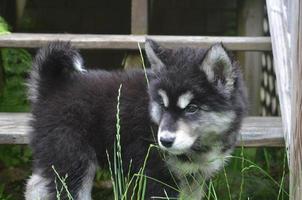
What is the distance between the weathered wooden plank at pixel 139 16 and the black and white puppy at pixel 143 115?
3.09 ft

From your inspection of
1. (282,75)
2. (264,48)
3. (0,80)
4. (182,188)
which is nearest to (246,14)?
(264,48)

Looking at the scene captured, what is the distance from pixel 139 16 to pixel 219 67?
4.85 ft

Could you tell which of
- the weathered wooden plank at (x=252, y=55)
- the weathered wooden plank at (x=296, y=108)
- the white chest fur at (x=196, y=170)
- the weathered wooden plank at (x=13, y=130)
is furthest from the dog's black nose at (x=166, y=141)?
the weathered wooden plank at (x=252, y=55)

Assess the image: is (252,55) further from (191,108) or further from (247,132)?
(191,108)

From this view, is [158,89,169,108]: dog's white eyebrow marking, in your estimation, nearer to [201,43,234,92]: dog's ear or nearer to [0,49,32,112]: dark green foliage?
[201,43,234,92]: dog's ear

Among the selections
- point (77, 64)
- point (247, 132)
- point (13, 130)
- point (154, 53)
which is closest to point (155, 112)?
point (154, 53)

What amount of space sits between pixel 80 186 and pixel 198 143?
2.37 feet

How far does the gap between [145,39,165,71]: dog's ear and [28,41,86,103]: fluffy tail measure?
49 centimetres

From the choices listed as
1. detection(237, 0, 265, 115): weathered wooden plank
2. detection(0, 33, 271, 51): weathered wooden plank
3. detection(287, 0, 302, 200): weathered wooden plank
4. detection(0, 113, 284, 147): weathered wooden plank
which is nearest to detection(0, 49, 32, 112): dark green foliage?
detection(0, 33, 271, 51): weathered wooden plank

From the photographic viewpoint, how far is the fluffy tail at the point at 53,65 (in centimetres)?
429

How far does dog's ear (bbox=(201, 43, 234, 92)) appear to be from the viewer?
3.87 m

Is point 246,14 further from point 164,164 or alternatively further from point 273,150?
point 164,164

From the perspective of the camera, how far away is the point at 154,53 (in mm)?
4070

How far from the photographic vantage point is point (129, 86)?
429 cm
